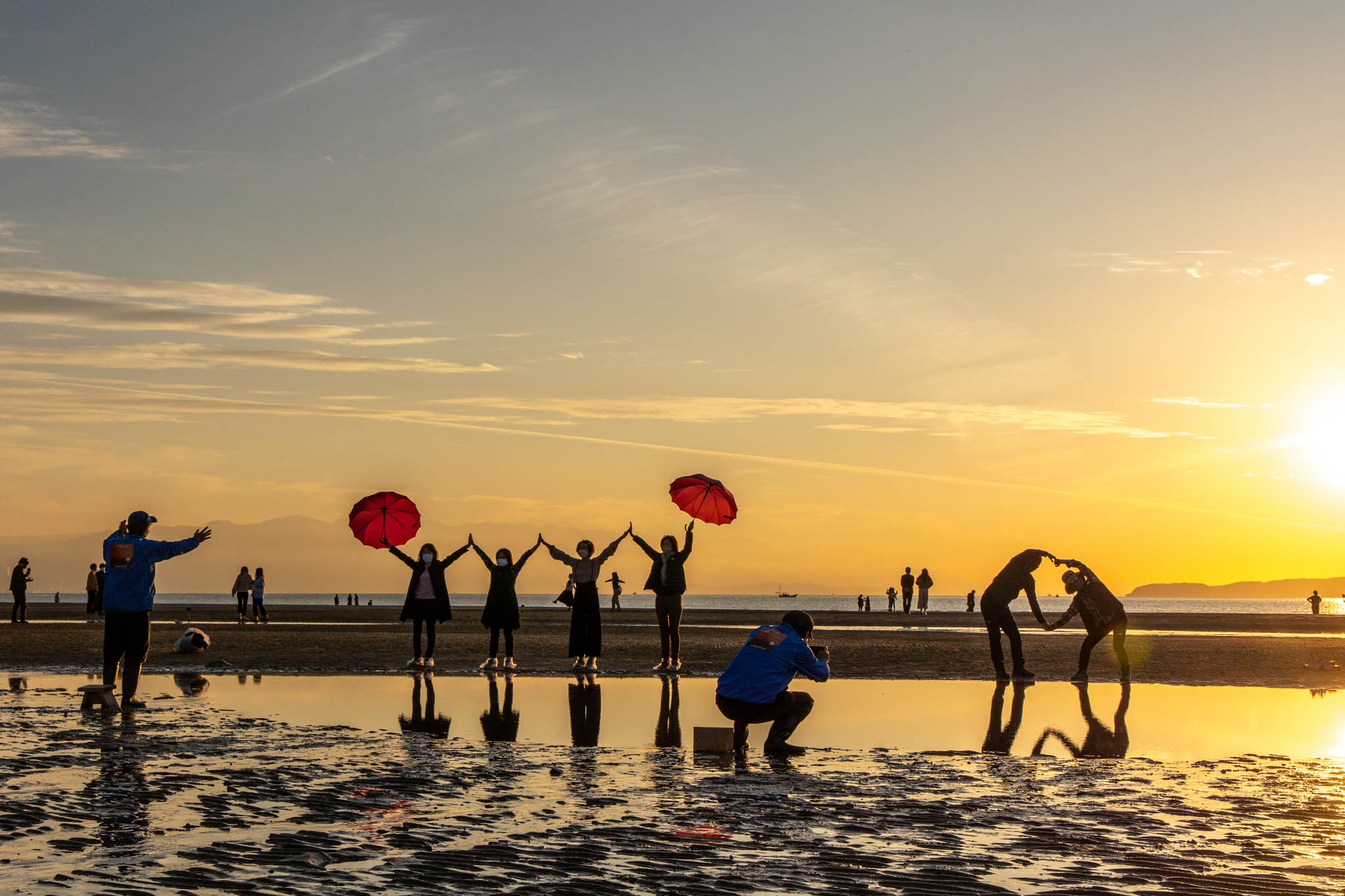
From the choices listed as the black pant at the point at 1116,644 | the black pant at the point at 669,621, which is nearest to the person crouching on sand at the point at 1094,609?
the black pant at the point at 1116,644

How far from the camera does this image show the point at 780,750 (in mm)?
11273

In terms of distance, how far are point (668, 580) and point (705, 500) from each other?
1.53 metres

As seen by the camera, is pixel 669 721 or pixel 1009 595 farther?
pixel 1009 595

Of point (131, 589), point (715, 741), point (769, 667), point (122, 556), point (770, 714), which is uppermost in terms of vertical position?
point (122, 556)

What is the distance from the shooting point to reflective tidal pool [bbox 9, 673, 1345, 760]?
40.2ft

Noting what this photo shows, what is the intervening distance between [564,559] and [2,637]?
790 inches

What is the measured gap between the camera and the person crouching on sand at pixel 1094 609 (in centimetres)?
1969

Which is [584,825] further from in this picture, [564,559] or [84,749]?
[564,559]

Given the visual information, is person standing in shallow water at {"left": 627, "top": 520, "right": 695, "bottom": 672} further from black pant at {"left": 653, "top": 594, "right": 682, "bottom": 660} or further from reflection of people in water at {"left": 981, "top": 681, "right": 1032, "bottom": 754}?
reflection of people in water at {"left": 981, "top": 681, "right": 1032, "bottom": 754}

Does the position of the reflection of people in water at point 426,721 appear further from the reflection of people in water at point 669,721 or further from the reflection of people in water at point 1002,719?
the reflection of people in water at point 1002,719

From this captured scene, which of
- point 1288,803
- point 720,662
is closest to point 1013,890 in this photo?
point 1288,803

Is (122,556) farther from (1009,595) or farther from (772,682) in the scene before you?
(1009,595)

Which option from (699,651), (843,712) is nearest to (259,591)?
(699,651)

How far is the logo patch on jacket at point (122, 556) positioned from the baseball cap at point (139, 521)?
0.70 ft
